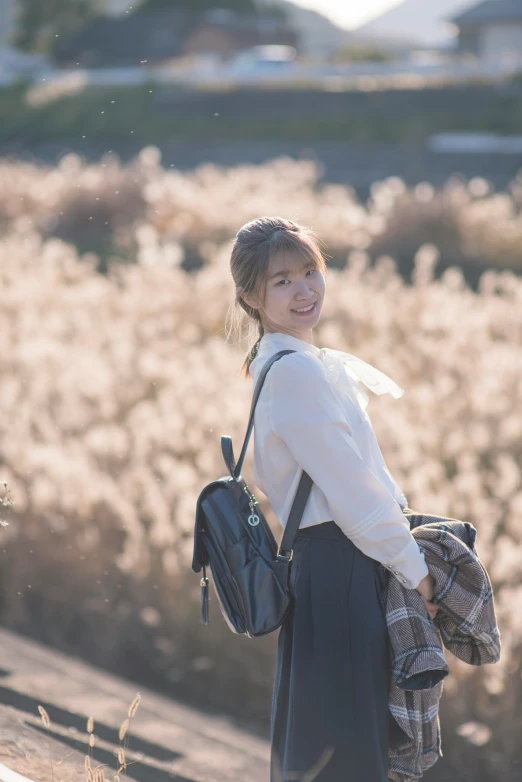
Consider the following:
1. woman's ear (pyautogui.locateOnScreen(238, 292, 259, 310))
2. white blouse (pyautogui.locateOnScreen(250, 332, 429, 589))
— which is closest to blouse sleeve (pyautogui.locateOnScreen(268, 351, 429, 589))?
white blouse (pyautogui.locateOnScreen(250, 332, 429, 589))

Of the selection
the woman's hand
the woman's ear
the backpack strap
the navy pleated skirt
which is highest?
the woman's ear

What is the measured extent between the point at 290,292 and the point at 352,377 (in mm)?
223

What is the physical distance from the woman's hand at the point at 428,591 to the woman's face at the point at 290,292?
53 cm

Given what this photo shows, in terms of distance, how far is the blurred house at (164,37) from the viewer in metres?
45.8

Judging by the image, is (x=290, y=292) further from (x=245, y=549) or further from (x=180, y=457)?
(x=180, y=457)

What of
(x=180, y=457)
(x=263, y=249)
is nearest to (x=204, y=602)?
(x=263, y=249)

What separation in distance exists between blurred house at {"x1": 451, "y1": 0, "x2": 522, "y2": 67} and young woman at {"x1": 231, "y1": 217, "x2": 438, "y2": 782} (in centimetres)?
4043

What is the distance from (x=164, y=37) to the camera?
1893 inches

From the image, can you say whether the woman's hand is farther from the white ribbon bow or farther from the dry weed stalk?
the dry weed stalk

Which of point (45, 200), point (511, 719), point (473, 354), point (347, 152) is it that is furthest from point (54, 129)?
point (511, 719)

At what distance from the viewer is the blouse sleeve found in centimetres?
185

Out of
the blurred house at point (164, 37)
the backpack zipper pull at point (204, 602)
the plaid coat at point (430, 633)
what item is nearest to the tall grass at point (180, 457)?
the backpack zipper pull at point (204, 602)

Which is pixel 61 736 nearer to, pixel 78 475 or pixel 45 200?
pixel 78 475

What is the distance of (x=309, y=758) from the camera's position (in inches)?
76.9
